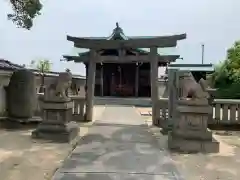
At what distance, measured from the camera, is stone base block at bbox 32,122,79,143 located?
28.3 feet

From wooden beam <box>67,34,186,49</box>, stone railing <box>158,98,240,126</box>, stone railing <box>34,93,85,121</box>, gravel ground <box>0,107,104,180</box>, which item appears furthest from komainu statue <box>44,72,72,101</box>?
wooden beam <box>67,34,186,49</box>

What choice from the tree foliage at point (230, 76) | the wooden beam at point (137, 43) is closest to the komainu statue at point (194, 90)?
the wooden beam at point (137, 43)

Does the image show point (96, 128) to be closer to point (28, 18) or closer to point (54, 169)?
point (28, 18)

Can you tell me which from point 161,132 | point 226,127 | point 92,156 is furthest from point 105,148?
point 226,127

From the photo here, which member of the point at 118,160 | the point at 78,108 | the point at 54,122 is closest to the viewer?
the point at 118,160

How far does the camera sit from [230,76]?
25.7 metres

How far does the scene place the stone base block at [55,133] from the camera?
864cm

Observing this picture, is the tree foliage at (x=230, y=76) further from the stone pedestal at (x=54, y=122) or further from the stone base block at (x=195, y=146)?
the stone pedestal at (x=54, y=122)

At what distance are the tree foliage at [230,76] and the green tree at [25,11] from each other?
702 inches

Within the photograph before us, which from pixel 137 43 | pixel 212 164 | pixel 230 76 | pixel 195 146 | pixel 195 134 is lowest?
pixel 212 164

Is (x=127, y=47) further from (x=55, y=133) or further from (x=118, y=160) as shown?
(x=118, y=160)

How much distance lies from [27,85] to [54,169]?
684 centimetres

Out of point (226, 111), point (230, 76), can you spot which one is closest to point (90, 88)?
point (226, 111)

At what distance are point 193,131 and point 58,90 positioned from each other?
3746 mm
